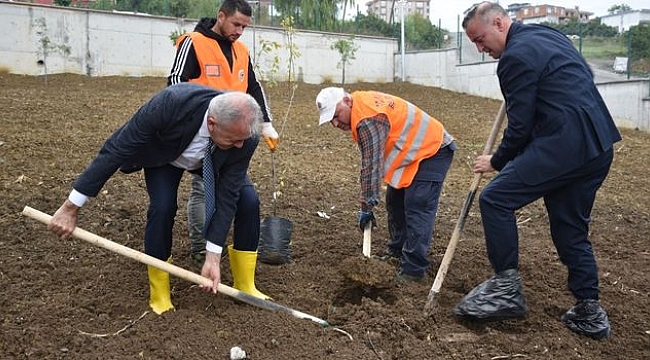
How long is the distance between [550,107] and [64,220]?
2.43 metres

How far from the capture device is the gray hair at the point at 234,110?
3000mm

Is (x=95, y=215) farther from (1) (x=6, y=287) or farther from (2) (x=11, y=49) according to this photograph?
(2) (x=11, y=49)

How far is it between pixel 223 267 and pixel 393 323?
4.29 feet

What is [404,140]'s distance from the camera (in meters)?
4.15

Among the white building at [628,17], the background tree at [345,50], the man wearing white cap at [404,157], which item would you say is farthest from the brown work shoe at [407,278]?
the white building at [628,17]

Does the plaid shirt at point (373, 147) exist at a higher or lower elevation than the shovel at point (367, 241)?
higher

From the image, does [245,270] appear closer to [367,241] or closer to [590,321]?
[367,241]

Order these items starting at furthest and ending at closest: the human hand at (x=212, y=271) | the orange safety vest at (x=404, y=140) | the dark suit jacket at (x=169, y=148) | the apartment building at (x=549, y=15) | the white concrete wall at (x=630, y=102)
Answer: the apartment building at (x=549, y=15), the white concrete wall at (x=630, y=102), the orange safety vest at (x=404, y=140), the human hand at (x=212, y=271), the dark suit jacket at (x=169, y=148)

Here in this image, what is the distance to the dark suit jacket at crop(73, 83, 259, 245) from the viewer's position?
3.25 metres

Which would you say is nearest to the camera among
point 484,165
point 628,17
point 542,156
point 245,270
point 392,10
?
point 542,156

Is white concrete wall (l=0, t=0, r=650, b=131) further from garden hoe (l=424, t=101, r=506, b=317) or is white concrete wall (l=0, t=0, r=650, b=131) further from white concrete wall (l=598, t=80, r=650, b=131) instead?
garden hoe (l=424, t=101, r=506, b=317)

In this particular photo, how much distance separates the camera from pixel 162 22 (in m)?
15.9

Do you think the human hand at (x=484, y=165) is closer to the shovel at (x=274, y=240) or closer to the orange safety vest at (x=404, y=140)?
the orange safety vest at (x=404, y=140)

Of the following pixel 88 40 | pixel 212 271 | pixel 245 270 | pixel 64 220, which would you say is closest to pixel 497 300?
pixel 245 270
